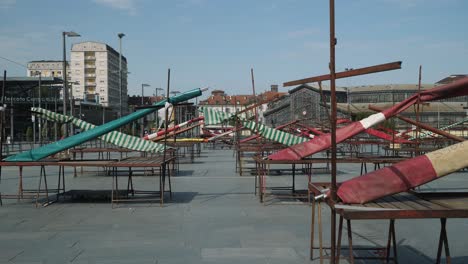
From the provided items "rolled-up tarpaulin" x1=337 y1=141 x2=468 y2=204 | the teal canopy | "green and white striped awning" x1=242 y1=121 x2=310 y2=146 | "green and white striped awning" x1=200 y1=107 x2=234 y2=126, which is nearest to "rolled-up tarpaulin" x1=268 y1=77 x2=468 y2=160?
"rolled-up tarpaulin" x1=337 y1=141 x2=468 y2=204

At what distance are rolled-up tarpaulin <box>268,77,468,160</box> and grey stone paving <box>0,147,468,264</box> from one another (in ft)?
4.26

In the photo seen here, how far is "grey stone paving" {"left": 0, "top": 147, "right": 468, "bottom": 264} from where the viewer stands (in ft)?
24.1

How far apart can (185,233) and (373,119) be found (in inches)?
153

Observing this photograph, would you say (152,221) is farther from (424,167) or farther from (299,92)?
(299,92)

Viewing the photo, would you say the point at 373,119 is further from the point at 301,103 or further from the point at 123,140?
the point at 301,103

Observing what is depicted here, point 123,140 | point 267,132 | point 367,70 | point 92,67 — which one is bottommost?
point 123,140

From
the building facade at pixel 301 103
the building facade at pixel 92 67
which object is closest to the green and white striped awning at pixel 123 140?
the building facade at pixel 301 103

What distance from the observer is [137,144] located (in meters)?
14.7

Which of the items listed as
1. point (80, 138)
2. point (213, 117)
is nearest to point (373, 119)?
point (80, 138)

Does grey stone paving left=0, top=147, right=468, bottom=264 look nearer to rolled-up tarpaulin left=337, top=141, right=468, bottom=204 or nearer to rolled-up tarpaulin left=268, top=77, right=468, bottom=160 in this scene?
rolled-up tarpaulin left=268, top=77, right=468, bottom=160

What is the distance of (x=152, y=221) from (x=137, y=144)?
16.5ft

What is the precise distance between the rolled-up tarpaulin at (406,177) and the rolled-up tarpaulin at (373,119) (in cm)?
81

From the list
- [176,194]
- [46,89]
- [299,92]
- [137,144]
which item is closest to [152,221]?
[176,194]

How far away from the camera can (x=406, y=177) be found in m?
5.47
